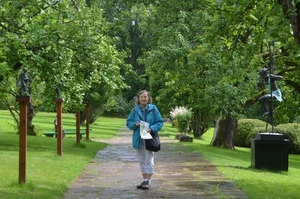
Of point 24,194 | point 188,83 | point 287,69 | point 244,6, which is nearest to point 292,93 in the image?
point 287,69

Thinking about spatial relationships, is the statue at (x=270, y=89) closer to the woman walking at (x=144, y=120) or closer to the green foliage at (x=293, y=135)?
the woman walking at (x=144, y=120)

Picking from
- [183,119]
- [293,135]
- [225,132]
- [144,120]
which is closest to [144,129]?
[144,120]

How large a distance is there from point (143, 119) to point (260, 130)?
1840 centimetres

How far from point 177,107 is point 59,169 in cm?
2185

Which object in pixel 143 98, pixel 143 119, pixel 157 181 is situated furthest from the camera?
pixel 157 181

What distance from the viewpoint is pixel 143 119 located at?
995cm

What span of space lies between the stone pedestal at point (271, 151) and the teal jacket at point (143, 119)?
472cm

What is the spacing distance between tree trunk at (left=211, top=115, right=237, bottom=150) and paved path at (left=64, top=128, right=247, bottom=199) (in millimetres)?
8121

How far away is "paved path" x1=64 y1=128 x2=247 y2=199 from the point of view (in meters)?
9.29

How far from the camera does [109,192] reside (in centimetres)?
952

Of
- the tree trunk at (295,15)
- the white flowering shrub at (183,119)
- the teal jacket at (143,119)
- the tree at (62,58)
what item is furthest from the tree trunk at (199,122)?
the tree trunk at (295,15)

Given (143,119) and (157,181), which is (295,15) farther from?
(157,181)

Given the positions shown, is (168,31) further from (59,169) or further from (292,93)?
(59,169)

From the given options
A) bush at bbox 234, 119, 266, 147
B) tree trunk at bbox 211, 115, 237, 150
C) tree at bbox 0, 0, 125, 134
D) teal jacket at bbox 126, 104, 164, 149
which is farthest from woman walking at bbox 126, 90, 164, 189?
bush at bbox 234, 119, 266, 147
